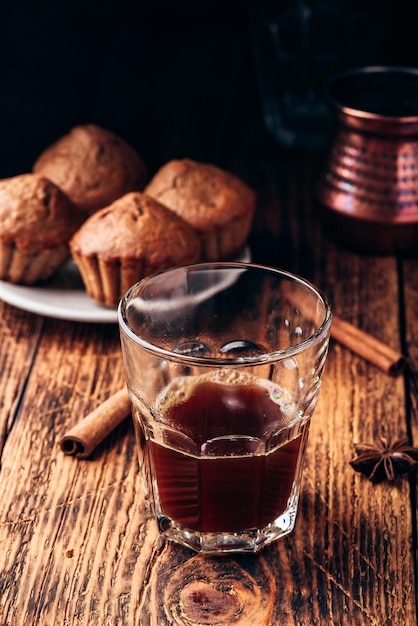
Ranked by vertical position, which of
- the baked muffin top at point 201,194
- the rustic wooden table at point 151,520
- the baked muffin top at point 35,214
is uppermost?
the baked muffin top at point 35,214

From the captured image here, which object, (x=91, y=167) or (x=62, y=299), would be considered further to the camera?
(x=91, y=167)

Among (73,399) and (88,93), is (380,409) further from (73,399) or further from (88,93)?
(88,93)

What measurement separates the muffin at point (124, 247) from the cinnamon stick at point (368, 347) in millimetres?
321

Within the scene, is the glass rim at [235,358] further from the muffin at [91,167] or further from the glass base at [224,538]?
the muffin at [91,167]

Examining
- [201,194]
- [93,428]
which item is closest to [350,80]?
[201,194]

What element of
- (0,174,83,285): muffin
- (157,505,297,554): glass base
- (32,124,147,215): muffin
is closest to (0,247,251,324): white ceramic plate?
(0,174,83,285): muffin

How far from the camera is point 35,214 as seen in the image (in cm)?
166

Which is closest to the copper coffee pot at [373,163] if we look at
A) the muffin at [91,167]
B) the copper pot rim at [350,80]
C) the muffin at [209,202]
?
the copper pot rim at [350,80]

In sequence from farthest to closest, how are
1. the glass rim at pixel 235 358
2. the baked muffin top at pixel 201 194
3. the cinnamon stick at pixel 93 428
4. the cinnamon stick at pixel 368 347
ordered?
the baked muffin top at pixel 201 194 → the cinnamon stick at pixel 368 347 → the cinnamon stick at pixel 93 428 → the glass rim at pixel 235 358

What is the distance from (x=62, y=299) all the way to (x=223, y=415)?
66 cm

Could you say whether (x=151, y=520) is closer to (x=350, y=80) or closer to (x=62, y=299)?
(x=62, y=299)

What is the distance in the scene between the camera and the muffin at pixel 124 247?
1.60m

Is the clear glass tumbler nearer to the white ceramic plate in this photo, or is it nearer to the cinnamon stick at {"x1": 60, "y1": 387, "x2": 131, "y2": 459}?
the cinnamon stick at {"x1": 60, "y1": 387, "x2": 131, "y2": 459}

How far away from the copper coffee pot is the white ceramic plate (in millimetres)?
582
